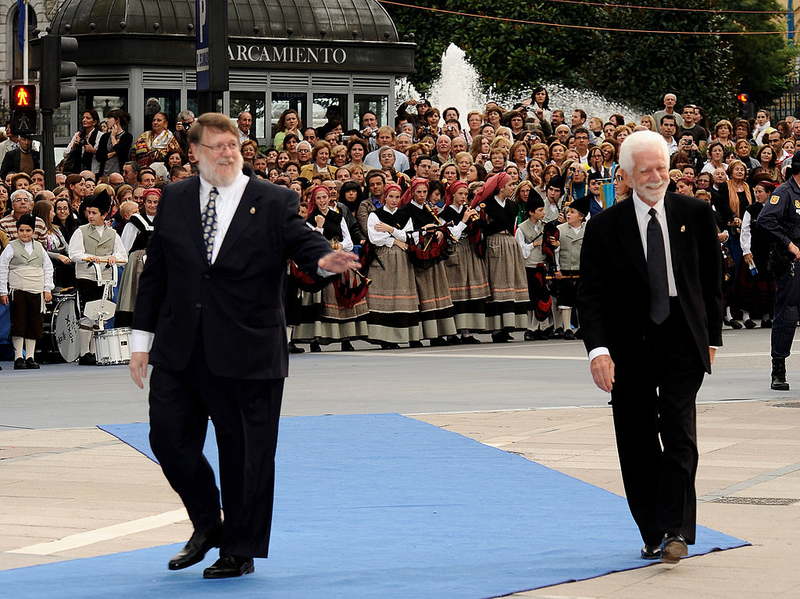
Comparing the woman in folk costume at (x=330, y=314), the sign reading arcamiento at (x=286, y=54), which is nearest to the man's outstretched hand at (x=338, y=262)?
the woman in folk costume at (x=330, y=314)

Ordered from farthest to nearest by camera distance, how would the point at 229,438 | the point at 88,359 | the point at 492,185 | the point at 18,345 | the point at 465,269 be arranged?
1. the point at 465,269
2. the point at 492,185
3. the point at 88,359
4. the point at 18,345
5. the point at 229,438

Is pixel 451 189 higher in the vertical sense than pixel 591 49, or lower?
lower

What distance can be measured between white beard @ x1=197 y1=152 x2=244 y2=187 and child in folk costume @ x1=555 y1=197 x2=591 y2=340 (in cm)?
1293

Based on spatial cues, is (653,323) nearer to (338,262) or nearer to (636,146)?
(636,146)

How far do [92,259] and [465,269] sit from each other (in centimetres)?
450

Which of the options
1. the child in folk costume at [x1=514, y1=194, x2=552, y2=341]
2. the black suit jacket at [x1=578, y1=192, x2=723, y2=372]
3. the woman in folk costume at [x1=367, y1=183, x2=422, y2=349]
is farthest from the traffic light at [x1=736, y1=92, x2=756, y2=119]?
the black suit jacket at [x1=578, y1=192, x2=723, y2=372]

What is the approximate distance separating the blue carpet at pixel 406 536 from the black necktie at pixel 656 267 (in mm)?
1103

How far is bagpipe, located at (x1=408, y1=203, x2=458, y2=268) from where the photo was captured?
18750 mm

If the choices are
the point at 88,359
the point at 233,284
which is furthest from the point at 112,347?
the point at 233,284

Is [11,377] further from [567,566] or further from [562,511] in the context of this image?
[567,566]

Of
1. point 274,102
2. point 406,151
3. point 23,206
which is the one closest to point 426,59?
point 274,102

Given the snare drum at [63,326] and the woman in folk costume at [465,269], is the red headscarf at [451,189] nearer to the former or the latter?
the woman in folk costume at [465,269]

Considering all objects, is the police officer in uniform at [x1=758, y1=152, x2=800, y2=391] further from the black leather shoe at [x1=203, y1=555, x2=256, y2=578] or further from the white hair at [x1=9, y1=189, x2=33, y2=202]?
the white hair at [x1=9, y1=189, x2=33, y2=202]

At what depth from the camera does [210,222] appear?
6.90 meters
